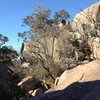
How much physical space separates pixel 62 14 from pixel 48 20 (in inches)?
158

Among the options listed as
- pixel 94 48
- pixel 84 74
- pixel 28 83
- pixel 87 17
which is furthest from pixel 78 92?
pixel 94 48

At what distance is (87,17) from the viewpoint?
23031 mm

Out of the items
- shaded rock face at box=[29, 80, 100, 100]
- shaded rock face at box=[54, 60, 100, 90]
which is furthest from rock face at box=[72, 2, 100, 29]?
shaded rock face at box=[29, 80, 100, 100]

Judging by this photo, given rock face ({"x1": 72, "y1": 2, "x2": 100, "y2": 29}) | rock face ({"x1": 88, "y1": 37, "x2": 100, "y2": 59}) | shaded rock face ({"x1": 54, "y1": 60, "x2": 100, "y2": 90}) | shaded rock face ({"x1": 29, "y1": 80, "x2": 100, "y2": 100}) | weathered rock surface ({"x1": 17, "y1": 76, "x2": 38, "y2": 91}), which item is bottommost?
shaded rock face ({"x1": 29, "y1": 80, "x2": 100, "y2": 100})

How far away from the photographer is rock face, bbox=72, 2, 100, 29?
2242cm

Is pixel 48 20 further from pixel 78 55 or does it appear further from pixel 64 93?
pixel 64 93

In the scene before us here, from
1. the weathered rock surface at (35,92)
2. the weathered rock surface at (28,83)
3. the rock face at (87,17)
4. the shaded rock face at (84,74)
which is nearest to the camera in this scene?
the shaded rock face at (84,74)

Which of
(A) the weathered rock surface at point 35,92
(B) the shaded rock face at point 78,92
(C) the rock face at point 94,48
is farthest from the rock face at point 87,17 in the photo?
(B) the shaded rock face at point 78,92

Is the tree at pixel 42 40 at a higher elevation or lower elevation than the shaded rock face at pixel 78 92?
higher

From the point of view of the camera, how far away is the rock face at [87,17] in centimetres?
2242

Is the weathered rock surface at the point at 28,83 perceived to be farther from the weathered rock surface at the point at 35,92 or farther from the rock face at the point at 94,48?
the rock face at the point at 94,48

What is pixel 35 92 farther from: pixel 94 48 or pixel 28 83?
pixel 94 48

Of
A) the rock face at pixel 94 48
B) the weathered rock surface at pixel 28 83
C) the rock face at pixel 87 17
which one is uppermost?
the rock face at pixel 87 17

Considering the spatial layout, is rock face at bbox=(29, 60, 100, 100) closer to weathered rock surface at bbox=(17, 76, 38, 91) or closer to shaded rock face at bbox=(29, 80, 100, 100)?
shaded rock face at bbox=(29, 80, 100, 100)
